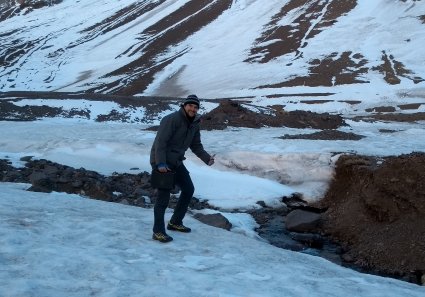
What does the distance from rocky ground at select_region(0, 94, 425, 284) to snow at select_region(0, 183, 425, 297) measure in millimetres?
1830

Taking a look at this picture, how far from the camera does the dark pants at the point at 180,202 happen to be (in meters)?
7.30

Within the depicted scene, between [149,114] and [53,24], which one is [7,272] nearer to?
[149,114]

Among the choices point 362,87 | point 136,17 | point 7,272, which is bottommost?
point 362,87

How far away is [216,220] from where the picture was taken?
32.1 feet

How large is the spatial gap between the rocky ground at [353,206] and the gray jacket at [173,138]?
3.49 metres

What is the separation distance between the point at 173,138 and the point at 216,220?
9.96 ft

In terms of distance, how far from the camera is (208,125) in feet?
72.5

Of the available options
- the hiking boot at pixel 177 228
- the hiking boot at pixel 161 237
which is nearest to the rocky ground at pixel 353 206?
the hiking boot at pixel 177 228

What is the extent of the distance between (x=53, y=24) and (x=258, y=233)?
10816 centimetres

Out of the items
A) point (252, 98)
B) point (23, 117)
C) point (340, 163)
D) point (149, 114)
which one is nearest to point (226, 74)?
point (252, 98)

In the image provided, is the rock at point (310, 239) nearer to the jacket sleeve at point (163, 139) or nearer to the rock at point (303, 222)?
the rock at point (303, 222)

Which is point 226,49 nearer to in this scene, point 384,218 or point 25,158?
point 25,158

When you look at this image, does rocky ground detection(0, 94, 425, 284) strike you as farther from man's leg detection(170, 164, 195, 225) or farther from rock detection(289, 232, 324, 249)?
man's leg detection(170, 164, 195, 225)

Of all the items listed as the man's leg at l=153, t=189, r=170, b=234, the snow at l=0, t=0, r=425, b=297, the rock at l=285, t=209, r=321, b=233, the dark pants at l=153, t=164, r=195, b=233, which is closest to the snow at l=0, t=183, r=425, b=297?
the snow at l=0, t=0, r=425, b=297
